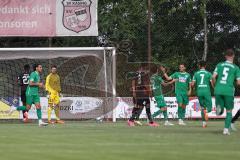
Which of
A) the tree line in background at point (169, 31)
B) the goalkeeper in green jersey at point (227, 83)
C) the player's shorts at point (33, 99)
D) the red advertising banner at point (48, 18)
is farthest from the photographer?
the tree line in background at point (169, 31)

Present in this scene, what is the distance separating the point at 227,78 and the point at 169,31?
13.6m

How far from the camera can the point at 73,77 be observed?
94.3 ft

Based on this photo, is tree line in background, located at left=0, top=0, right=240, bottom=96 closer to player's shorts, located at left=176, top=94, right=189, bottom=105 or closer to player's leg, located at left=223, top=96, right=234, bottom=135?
player's shorts, located at left=176, top=94, right=189, bottom=105

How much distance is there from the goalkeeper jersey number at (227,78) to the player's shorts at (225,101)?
122 millimetres

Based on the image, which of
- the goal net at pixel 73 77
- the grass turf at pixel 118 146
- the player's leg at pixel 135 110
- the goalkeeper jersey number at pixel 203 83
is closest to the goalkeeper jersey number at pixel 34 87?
the player's leg at pixel 135 110

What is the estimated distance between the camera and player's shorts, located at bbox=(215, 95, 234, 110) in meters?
16.9

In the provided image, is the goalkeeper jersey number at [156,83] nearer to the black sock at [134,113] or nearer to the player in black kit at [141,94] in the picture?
the player in black kit at [141,94]

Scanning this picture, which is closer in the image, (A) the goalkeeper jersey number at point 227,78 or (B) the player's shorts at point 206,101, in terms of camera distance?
(A) the goalkeeper jersey number at point 227,78

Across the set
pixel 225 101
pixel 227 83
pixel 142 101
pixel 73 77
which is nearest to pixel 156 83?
pixel 142 101

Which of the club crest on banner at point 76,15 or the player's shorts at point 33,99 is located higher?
the club crest on banner at point 76,15

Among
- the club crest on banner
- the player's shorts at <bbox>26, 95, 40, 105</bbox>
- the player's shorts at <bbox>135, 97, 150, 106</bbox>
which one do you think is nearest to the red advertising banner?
the club crest on banner

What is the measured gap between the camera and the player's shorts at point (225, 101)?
1691 cm

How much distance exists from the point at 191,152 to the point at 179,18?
1938cm

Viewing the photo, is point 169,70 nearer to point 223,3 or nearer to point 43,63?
point 223,3
